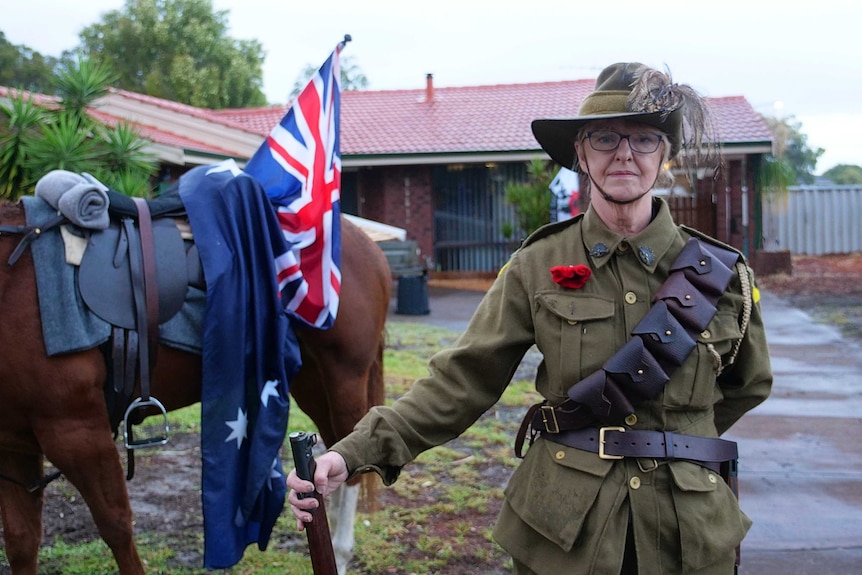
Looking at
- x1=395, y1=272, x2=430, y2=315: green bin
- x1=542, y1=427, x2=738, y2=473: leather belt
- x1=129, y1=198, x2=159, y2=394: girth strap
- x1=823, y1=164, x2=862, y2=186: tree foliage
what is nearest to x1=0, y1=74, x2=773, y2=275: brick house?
x1=395, y1=272, x2=430, y2=315: green bin

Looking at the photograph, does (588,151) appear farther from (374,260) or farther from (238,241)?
(374,260)

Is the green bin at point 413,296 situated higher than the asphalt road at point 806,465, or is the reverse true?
the green bin at point 413,296

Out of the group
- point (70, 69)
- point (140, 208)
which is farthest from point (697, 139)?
point (70, 69)

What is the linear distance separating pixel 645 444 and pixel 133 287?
214 cm

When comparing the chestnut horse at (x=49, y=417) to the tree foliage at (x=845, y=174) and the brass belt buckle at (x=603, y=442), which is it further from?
the tree foliage at (x=845, y=174)

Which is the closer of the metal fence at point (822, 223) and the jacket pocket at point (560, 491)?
the jacket pocket at point (560, 491)

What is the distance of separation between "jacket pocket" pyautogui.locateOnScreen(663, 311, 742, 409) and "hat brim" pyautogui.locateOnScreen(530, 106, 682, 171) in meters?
0.46

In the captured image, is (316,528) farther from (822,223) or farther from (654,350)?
(822,223)

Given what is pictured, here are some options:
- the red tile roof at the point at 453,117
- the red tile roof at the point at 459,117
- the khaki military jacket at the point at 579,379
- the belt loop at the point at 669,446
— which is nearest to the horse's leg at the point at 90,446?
the khaki military jacket at the point at 579,379

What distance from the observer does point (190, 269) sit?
11.3 ft

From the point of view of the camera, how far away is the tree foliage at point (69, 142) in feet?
17.1

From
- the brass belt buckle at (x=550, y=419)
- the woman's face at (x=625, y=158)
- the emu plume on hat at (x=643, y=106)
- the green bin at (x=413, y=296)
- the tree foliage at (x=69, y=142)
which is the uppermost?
the tree foliage at (x=69, y=142)

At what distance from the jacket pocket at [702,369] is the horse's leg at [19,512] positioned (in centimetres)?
263

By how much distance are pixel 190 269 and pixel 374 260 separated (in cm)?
116
